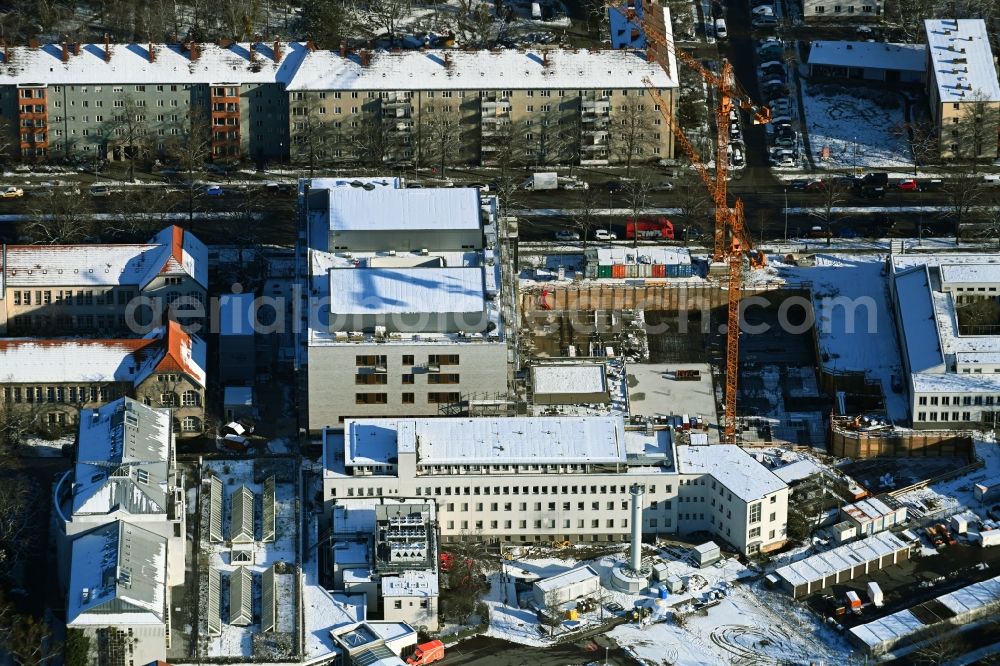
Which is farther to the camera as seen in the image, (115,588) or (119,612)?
(115,588)

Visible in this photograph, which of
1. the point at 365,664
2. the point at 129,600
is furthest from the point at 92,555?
the point at 365,664

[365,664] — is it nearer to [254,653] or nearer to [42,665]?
[254,653]

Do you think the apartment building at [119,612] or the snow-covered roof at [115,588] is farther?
the snow-covered roof at [115,588]

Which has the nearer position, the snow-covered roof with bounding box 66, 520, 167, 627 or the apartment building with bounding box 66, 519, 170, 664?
the apartment building with bounding box 66, 519, 170, 664

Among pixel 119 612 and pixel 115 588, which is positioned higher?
pixel 115 588

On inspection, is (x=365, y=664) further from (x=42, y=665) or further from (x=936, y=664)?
(x=936, y=664)

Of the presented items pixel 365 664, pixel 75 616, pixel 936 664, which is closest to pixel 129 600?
pixel 75 616
